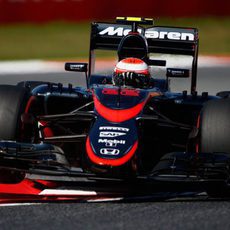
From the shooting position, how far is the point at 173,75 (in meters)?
9.90

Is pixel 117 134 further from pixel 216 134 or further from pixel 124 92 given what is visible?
pixel 124 92

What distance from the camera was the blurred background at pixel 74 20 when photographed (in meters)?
20.5

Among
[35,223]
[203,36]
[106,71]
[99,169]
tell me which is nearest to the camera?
[35,223]

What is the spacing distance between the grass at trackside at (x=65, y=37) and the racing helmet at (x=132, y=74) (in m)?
10.8

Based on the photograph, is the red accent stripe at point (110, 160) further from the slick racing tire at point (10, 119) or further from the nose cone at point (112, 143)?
the slick racing tire at point (10, 119)

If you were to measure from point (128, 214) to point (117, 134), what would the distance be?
84 centimetres

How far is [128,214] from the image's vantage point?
7160mm

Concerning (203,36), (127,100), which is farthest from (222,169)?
(203,36)

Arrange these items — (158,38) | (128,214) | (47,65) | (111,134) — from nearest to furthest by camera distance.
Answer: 1. (128,214)
2. (111,134)
3. (158,38)
4. (47,65)

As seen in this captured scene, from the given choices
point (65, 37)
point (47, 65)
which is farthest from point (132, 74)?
point (65, 37)

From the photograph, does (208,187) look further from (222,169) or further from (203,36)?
(203,36)

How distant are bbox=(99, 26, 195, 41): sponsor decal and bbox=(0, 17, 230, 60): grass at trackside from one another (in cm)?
903

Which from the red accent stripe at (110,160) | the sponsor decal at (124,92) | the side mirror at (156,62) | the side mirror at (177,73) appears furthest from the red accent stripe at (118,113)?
the side mirror at (156,62)

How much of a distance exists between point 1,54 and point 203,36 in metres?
5.02
